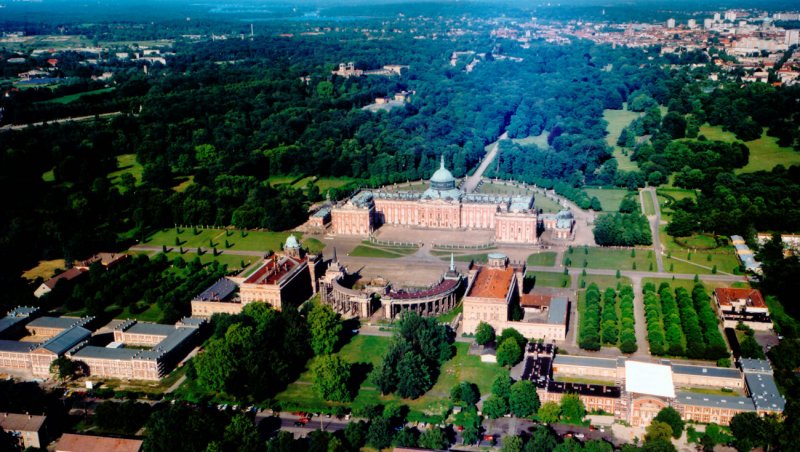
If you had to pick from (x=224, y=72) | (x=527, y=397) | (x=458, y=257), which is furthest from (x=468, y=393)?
(x=224, y=72)

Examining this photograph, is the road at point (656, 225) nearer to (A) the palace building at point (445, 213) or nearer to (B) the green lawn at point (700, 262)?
(B) the green lawn at point (700, 262)

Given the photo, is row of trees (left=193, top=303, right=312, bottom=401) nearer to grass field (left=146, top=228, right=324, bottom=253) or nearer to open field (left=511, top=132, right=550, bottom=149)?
grass field (left=146, top=228, right=324, bottom=253)

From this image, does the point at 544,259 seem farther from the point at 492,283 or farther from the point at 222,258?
the point at 222,258

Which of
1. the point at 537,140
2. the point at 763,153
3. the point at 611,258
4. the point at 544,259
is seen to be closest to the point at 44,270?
the point at 544,259

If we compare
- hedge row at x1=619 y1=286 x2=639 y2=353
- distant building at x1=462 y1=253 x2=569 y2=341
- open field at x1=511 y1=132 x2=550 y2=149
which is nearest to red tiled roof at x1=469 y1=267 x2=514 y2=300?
distant building at x1=462 y1=253 x2=569 y2=341

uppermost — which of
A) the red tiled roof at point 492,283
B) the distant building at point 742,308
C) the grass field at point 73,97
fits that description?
the grass field at point 73,97

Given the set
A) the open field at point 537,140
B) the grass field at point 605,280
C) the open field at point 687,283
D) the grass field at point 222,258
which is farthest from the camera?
the open field at point 537,140

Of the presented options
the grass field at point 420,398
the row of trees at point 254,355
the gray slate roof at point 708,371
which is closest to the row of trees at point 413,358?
the grass field at point 420,398
